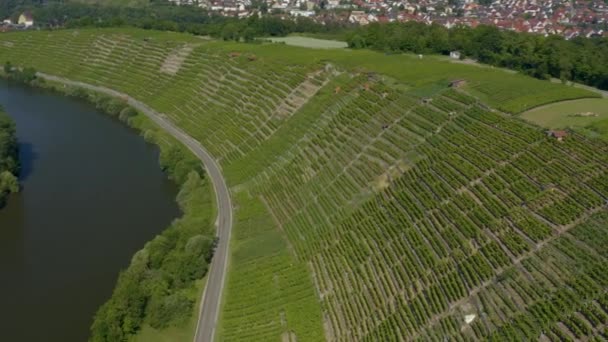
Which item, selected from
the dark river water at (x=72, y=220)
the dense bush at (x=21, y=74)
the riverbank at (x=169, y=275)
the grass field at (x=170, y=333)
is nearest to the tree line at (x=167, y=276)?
the riverbank at (x=169, y=275)

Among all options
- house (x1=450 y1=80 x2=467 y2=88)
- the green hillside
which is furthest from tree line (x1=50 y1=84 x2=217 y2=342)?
house (x1=450 y1=80 x2=467 y2=88)

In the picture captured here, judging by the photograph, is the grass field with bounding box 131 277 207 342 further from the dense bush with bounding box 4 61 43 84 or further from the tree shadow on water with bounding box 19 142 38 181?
the dense bush with bounding box 4 61 43 84

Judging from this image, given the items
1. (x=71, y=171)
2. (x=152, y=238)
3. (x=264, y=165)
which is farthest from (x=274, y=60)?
(x=152, y=238)

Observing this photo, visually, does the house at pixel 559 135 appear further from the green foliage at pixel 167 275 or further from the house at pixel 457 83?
the green foliage at pixel 167 275

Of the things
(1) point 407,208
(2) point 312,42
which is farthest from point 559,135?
(2) point 312,42

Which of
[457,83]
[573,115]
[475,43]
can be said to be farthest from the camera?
[475,43]

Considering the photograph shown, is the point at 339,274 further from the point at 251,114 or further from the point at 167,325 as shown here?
the point at 251,114

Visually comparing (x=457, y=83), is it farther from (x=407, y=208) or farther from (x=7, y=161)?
(x=7, y=161)
